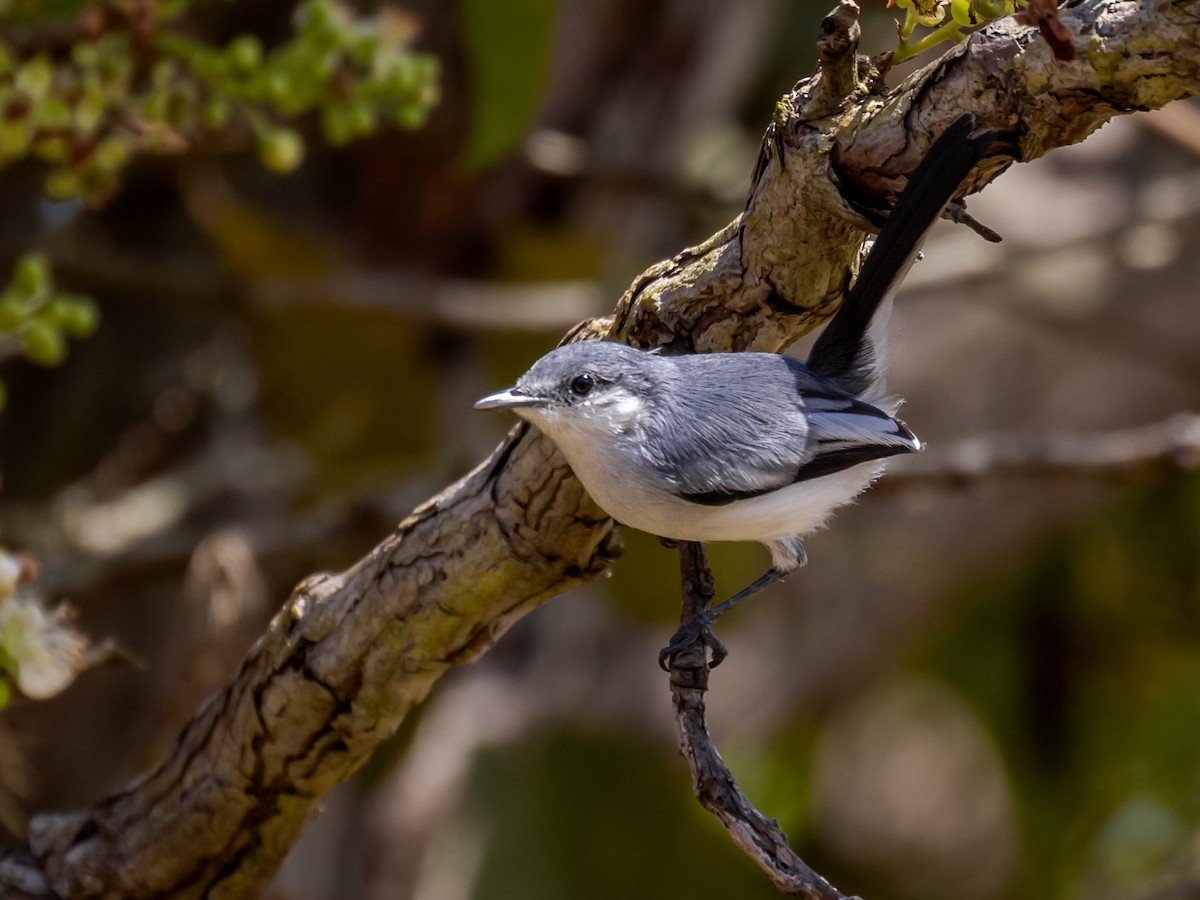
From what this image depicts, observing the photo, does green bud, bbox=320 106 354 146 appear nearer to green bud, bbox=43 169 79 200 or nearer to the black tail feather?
green bud, bbox=43 169 79 200

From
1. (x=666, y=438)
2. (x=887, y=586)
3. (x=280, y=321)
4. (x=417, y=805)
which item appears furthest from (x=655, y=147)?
(x=666, y=438)

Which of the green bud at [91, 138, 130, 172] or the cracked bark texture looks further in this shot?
the green bud at [91, 138, 130, 172]

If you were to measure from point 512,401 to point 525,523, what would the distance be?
152 mm

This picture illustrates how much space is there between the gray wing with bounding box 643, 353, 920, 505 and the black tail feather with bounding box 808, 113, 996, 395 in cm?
5

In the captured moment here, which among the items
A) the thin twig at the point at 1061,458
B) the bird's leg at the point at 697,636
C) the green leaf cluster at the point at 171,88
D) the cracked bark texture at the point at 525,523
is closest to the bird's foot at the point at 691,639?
the bird's leg at the point at 697,636

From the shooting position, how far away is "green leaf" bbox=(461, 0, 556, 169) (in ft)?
6.18

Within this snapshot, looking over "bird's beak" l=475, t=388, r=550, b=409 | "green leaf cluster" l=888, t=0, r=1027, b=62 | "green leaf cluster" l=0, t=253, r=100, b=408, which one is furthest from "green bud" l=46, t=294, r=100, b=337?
"green leaf cluster" l=888, t=0, r=1027, b=62

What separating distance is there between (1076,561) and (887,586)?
587 mm

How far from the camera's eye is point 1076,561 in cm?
367

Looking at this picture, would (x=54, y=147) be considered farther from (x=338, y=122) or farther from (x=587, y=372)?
(x=587, y=372)

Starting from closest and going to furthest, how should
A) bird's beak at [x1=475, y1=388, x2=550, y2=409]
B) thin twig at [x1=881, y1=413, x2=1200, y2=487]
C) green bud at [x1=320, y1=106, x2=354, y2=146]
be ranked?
bird's beak at [x1=475, y1=388, x2=550, y2=409] → green bud at [x1=320, y1=106, x2=354, y2=146] → thin twig at [x1=881, y1=413, x2=1200, y2=487]

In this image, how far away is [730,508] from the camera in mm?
1290

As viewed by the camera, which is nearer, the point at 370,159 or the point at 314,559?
the point at 314,559

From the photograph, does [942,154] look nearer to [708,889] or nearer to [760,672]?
[708,889]
